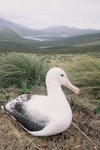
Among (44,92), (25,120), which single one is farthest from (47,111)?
(44,92)

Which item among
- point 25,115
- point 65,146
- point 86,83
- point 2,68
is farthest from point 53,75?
point 2,68

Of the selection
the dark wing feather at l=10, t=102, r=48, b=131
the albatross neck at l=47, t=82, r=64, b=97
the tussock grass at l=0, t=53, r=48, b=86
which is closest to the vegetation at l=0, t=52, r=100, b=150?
the tussock grass at l=0, t=53, r=48, b=86

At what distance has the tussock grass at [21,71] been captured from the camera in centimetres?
538

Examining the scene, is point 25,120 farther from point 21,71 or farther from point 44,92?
point 21,71

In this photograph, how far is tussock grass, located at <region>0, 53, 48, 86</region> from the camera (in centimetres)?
538

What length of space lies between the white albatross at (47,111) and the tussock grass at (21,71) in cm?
160

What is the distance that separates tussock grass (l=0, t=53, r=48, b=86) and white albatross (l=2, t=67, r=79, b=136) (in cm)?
160

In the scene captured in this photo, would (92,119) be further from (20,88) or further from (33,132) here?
(20,88)

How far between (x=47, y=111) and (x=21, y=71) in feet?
6.93

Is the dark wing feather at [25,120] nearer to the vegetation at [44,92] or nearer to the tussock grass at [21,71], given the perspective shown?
the vegetation at [44,92]

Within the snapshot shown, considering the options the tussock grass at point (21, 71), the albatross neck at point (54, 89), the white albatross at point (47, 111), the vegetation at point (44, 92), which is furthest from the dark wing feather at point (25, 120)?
the tussock grass at point (21, 71)

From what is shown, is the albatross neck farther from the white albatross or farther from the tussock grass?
the tussock grass

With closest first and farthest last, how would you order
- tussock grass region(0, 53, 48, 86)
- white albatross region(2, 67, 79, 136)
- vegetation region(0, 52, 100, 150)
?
white albatross region(2, 67, 79, 136)
vegetation region(0, 52, 100, 150)
tussock grass region(0, 53, 48, 86)

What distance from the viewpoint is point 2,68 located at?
5.60 m
